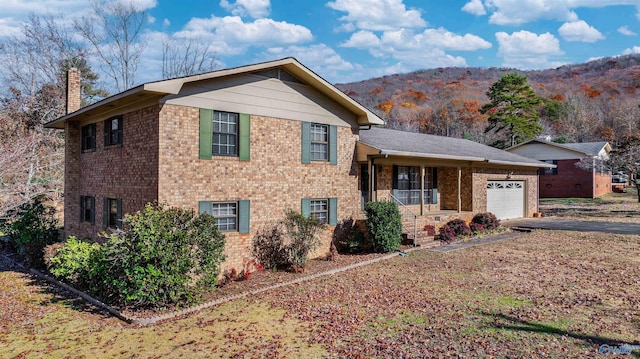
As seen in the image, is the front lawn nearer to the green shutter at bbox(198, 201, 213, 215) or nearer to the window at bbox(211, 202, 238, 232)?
the window at bbox(211, 202, 238, 232)

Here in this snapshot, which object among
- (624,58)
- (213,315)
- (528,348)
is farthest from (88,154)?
(624,58)

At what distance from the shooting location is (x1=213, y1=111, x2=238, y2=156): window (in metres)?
12.1

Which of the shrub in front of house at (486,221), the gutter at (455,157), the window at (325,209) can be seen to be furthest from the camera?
the shrub in front of house at (486,221)

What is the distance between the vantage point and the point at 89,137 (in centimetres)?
1495

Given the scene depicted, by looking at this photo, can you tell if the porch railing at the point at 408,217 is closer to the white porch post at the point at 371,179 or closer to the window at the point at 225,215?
the white porch post at the point at 371,179

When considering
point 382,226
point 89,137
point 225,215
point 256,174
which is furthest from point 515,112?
point 89,137

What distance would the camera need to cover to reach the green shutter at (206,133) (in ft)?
38.2

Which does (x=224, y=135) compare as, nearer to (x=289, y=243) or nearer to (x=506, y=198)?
(x=289, y=243)

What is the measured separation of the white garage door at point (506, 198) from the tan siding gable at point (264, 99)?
11090mm

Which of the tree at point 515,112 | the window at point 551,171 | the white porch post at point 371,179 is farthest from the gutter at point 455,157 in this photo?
the tree at point 515,112

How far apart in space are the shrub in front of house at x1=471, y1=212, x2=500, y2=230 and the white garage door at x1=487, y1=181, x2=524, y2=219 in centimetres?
242

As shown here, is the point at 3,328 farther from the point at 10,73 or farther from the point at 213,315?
the point at 10,73

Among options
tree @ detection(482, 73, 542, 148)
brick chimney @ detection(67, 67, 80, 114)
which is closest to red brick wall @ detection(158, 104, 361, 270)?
brick chimney @ detection(67, 67, 80, 114)

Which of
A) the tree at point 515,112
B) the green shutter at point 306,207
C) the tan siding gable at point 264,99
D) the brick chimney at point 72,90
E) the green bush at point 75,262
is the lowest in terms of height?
the green bush at point 75,262
